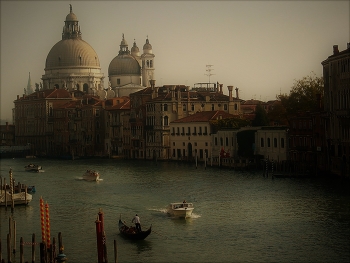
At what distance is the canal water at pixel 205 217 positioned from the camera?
2030 cm

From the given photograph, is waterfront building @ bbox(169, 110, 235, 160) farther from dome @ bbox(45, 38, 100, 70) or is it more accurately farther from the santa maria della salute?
dome @ bbox(45, 38, 100, 70)

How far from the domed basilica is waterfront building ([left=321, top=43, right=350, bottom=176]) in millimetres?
49624

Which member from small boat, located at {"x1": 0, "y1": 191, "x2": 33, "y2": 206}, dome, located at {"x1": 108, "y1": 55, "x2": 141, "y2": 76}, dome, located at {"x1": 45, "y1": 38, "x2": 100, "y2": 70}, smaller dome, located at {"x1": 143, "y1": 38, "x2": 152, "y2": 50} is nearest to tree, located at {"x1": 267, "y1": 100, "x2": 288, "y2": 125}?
small boat, located at {"x1": 0, "y1": 191, "x2": 33, "y2": 206}

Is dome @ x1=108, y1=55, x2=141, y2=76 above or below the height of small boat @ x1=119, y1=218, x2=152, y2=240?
above

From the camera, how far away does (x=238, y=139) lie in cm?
4591

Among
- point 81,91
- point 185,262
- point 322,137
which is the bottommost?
point 185,262

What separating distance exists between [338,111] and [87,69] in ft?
183

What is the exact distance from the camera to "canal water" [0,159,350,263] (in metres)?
20.3

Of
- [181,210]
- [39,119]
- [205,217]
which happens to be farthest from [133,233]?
[39,119]

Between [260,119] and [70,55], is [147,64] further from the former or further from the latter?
[260,119]

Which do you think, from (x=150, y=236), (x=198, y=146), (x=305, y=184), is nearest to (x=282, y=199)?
(x=305, y=184)

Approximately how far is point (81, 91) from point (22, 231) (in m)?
58.2

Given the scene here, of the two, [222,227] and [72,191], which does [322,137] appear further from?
[222,227]

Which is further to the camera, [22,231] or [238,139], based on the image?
[238,139]
